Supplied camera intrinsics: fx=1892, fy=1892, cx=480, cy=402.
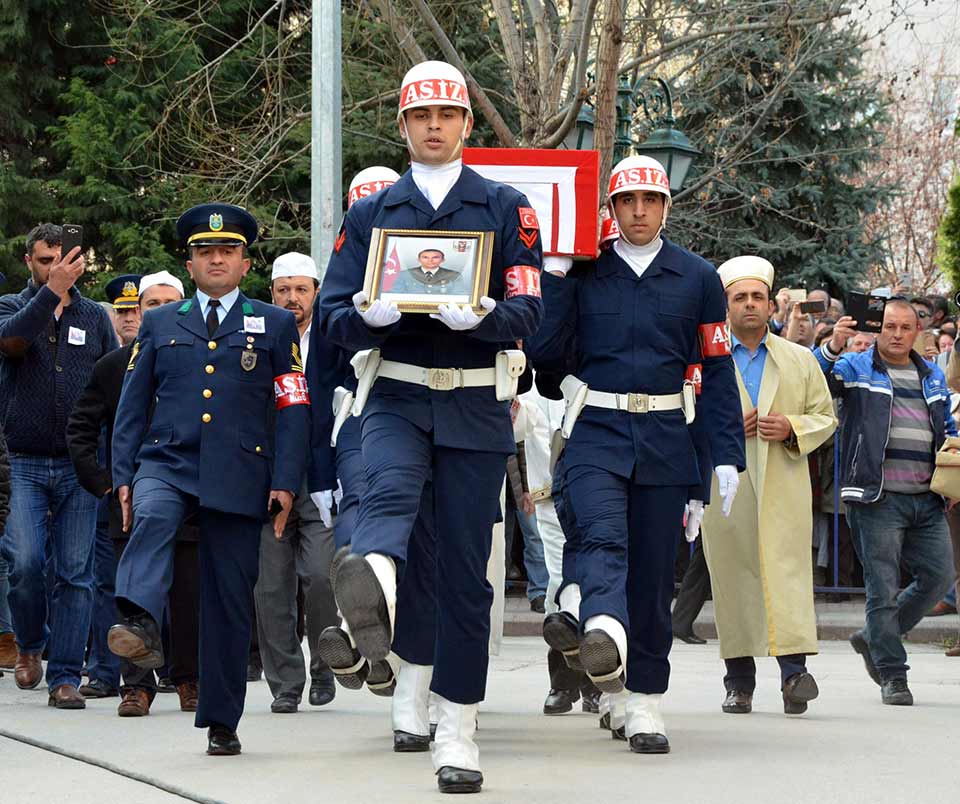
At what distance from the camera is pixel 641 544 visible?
7336 millimetres

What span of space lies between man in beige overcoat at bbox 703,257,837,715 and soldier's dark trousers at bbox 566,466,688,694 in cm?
172

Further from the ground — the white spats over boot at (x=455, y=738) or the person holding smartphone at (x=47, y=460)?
the person holding smartphone at (x=47, y=460)

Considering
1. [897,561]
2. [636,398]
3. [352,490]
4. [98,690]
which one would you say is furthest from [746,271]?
[98,690]

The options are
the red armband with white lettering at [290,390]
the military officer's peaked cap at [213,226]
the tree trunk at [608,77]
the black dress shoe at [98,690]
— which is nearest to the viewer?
the red armband with white lettering at [290,390]

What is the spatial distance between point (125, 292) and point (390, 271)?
16.4 ft

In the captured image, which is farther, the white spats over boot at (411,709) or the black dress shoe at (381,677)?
the black dress shoe at (381,677)

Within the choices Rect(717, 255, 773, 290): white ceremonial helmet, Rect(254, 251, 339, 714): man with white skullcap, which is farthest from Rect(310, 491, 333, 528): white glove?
Rect(717, 255, 773, 290): white ceremonial helmet

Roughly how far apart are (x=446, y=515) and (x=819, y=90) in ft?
71.5

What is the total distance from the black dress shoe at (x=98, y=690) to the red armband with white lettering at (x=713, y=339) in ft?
13.2

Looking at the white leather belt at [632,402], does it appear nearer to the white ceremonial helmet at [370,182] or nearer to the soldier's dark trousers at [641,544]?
the soldier's dark trousers at [641,544]

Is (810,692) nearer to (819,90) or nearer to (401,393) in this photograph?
(401,393)

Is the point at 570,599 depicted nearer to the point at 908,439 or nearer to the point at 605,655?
the point at 605,655

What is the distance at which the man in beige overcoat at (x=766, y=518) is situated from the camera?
901 cm

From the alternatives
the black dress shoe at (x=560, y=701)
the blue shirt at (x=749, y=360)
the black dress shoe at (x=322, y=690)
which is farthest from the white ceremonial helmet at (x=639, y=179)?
the black dress shoe at (x=322, y=690)
